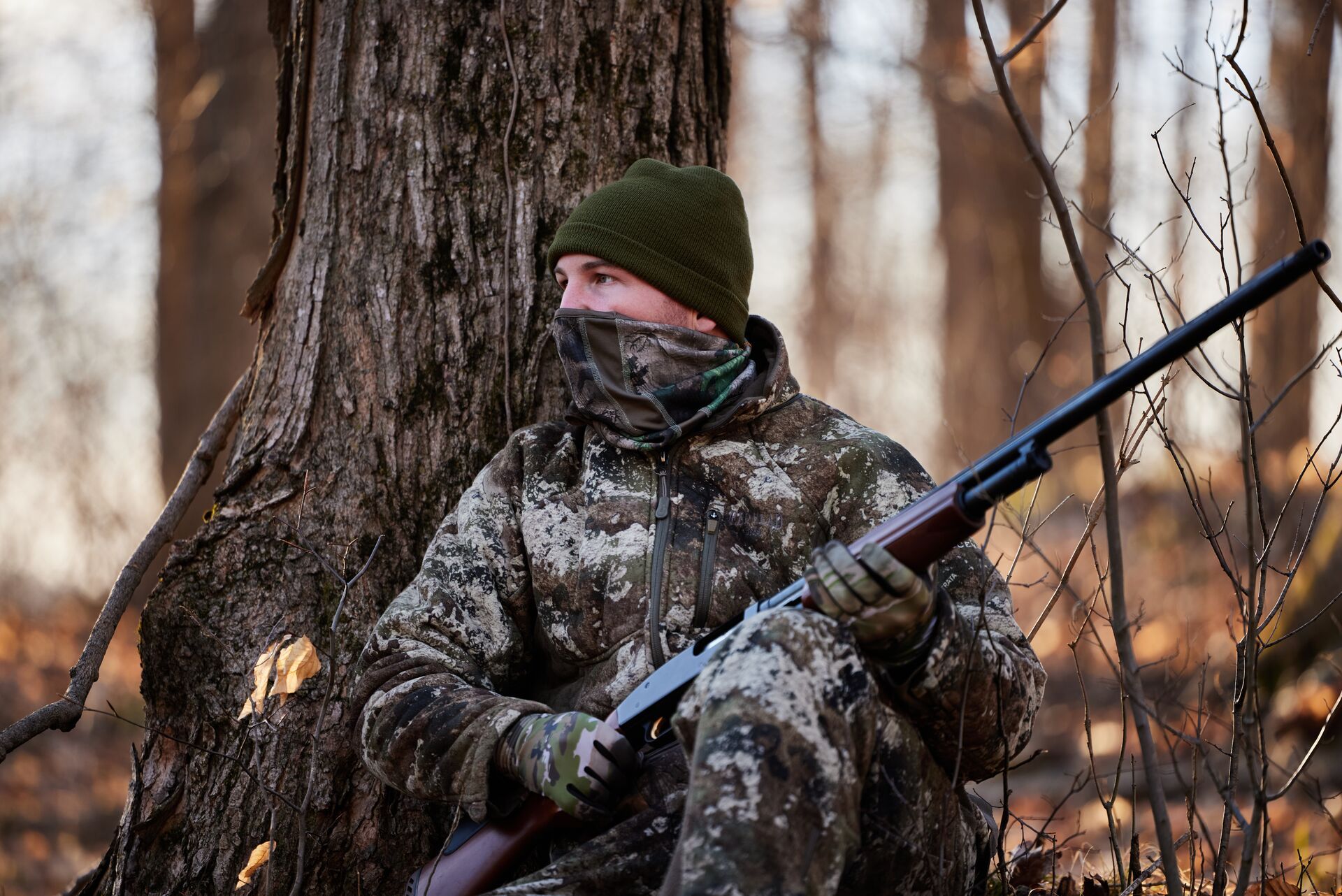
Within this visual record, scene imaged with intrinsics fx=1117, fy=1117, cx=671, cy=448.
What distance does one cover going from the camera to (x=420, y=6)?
12.1 feet

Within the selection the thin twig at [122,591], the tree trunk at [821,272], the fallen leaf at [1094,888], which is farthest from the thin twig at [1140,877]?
the tree trunk at [821,272]

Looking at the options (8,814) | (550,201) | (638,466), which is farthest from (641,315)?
(8,814)

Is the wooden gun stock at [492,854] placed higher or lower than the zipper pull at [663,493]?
lower

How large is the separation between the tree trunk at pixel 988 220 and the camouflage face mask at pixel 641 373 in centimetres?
863

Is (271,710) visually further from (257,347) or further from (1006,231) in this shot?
(1006,231)

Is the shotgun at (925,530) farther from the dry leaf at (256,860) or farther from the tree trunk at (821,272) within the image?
the tree trunk at (821,272)

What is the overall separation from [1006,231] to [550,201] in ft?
34.7

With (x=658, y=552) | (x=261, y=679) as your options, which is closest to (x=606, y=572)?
(x=658, y=552)

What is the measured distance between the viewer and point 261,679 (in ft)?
10.2

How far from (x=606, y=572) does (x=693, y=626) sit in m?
0.27

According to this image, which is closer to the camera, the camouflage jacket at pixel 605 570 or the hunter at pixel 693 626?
the hunter at pixel 693 626

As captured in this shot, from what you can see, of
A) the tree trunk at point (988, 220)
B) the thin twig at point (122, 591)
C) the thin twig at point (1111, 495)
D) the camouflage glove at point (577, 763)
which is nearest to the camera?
the thin twig at point (1111, 495)

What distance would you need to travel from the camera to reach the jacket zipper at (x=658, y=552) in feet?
9.05

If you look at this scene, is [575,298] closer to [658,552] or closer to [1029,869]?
[658,552]
